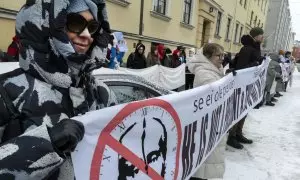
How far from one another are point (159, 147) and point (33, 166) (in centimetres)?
102

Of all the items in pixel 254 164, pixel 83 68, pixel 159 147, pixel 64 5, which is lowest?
pixel 254 164

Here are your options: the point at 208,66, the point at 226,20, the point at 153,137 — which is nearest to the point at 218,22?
the point at 226,20

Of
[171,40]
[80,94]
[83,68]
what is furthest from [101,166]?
[171,40]

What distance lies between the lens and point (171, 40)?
12.5 metres

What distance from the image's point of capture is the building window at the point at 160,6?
1094 cm

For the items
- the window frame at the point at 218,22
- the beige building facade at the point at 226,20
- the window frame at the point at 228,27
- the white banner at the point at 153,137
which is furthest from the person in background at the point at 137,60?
the window frame at the point at 228,27

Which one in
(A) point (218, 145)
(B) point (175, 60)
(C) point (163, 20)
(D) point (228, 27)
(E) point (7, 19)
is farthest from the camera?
(D) point (228, 27)

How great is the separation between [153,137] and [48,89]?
76 centimetres

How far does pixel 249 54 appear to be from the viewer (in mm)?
5070

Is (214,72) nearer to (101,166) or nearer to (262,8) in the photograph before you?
(101,166)

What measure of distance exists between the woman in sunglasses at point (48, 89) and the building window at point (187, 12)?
12.6 metres

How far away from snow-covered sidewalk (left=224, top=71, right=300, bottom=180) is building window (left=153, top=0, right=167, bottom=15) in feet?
16.4

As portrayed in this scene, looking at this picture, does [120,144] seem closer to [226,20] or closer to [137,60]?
[137,60]

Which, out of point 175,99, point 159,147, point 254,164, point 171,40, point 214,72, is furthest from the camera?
point 171,40
